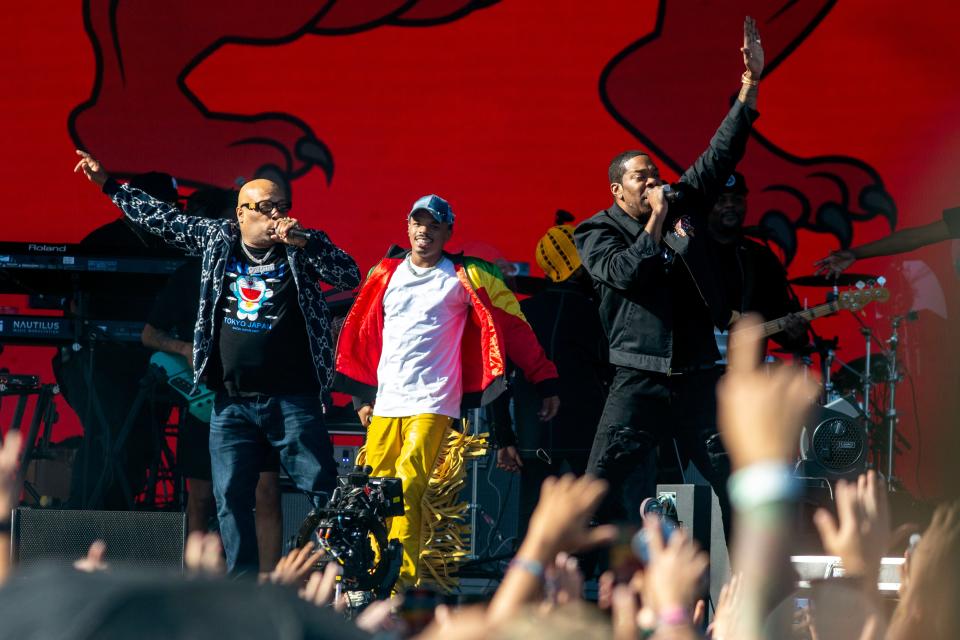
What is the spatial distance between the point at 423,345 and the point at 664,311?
101cm

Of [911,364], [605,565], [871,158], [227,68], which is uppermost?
[227,68]

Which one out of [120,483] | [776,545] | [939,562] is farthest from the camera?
[120,483]

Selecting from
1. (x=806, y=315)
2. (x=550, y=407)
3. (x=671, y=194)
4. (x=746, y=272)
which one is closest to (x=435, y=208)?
(x=550, y=407)

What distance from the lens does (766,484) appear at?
61.3 inches

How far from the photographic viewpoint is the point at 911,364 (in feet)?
25.0

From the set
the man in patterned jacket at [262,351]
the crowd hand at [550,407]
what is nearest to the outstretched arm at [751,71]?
the crowd hand at [550,407]

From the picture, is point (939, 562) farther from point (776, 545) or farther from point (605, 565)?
point (605, 565)

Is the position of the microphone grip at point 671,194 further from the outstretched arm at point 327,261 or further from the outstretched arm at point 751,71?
the outstretched arm at point 327,261

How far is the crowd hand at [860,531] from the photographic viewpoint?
1880 millimetres

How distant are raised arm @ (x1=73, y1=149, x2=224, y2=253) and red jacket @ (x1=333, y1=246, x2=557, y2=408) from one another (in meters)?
0.72

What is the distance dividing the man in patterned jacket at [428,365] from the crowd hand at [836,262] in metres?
2.11

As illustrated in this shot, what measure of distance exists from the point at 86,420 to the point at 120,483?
1.27ft

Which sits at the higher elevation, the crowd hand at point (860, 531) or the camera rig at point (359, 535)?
the crowd hand at point (860, 531)

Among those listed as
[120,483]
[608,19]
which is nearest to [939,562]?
[120,483]
